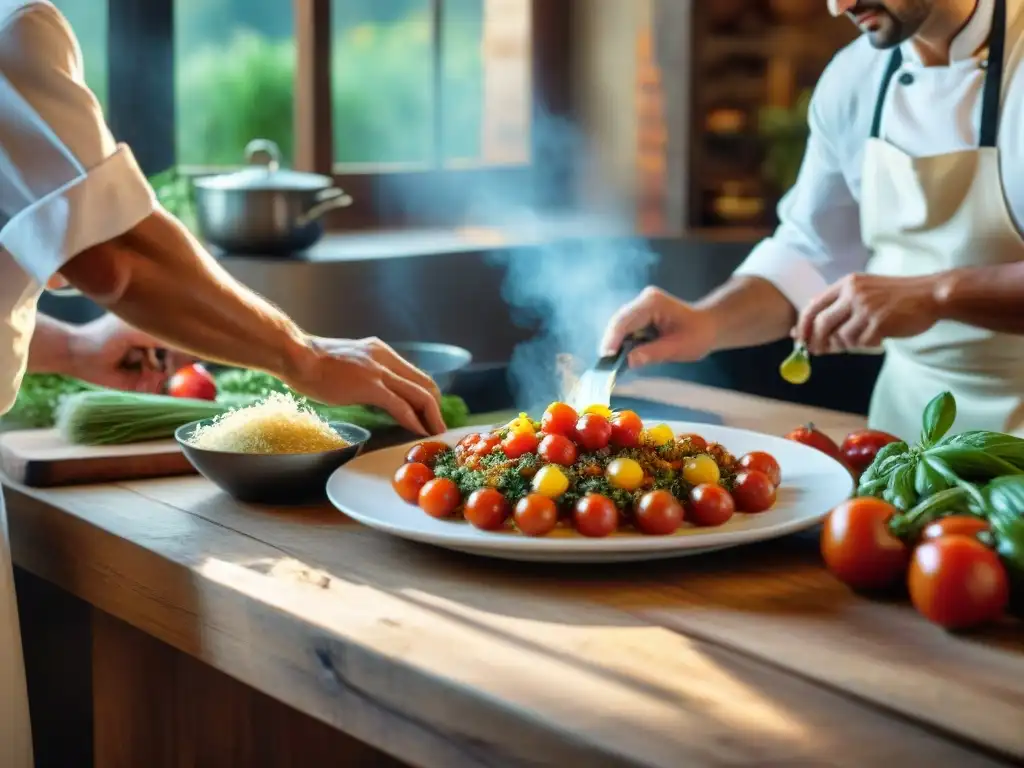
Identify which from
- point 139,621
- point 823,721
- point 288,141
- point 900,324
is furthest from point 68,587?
point 288,141

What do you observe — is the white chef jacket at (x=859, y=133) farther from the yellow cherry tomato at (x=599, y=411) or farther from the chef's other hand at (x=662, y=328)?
the yellow cherry tomato at (x=599, y=411)

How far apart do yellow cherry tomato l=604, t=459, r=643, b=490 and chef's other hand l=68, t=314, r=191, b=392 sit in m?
0.97

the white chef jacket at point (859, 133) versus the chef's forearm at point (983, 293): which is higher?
the white chef jacket at point (859, 133)

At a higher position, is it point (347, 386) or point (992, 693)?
point (347, 386)

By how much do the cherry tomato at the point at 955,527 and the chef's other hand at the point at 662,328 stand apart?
921 millimetres

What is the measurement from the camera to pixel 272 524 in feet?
5.09

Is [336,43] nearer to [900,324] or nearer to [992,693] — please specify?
[900,324]

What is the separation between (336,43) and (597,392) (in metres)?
2.22

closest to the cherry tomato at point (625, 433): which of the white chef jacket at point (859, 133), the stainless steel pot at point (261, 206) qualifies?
the white chef jacket at point (859, 133)

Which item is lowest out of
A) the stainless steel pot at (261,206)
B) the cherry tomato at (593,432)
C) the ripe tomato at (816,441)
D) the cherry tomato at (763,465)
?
the ripe tomato at (816,441)

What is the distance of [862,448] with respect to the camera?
5.49ft

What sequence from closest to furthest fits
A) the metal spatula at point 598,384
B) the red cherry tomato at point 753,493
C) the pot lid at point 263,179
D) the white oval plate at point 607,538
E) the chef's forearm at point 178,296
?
1. the white oval plate at point 607,538
2. the red cherry tomato at point 753,493
3. the chef's forearm at point 178,296
4. the metal spatula at point 598,384
5. the pot lid at point 263,179

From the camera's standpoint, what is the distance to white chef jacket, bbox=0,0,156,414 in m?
1.42

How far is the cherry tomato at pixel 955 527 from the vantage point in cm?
120
